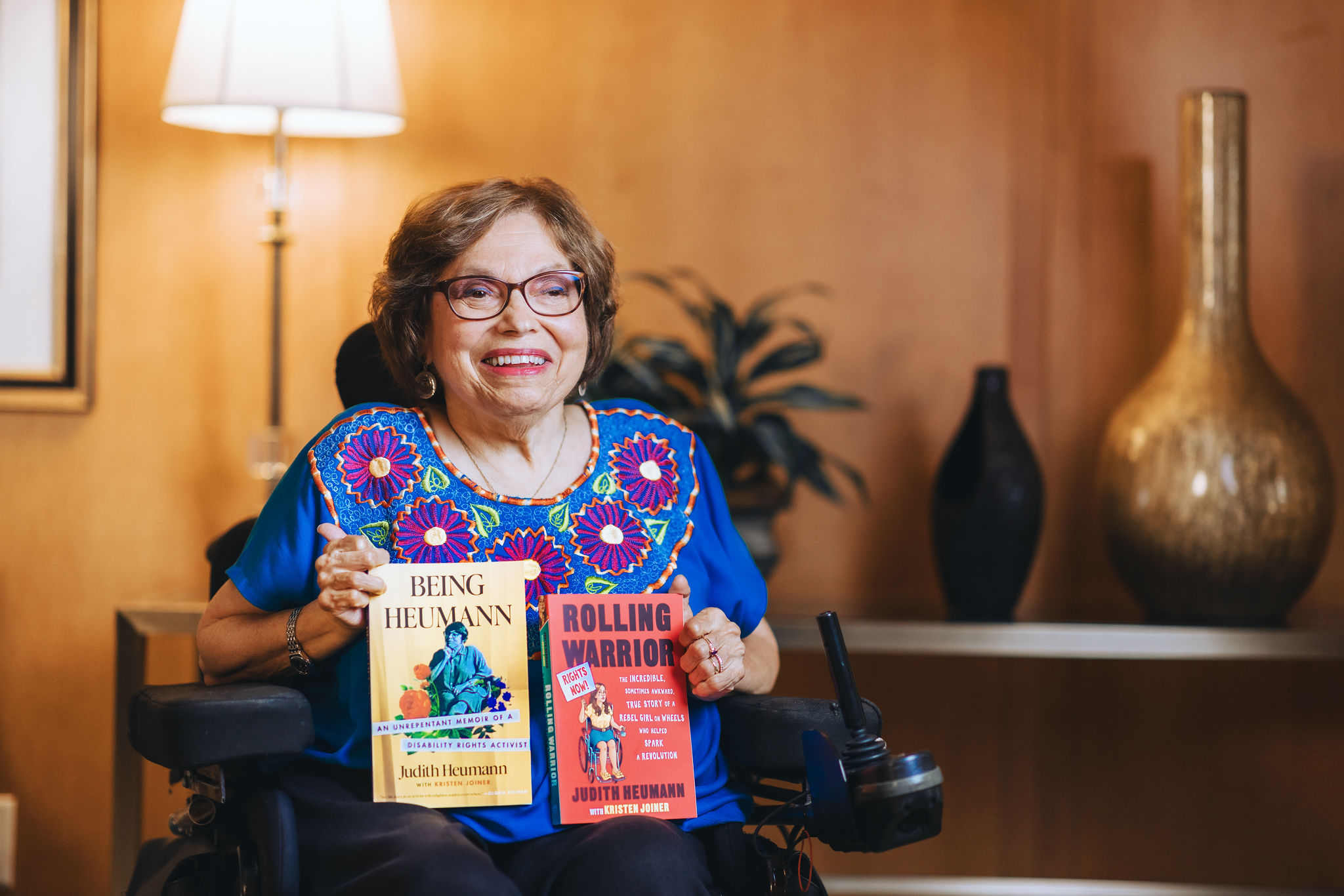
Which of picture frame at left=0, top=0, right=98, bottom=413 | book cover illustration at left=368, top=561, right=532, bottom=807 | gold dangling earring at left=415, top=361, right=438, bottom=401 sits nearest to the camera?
book cover illustration at left=368, top=561, right=532, bottom=807

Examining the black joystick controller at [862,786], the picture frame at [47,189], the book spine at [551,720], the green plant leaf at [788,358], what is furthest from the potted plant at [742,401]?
the picture frame at [47,189]

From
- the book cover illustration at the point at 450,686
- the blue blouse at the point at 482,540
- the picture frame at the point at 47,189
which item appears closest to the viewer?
the book cover illustration at the point at 450,686

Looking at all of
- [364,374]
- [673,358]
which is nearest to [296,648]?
[364,374]

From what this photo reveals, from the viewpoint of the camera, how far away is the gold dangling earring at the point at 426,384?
1569 millimetres

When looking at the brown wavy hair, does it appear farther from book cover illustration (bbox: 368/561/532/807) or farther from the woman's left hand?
the woman's left hand

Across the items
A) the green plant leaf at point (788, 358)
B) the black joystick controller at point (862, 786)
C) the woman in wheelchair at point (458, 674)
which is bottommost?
the black joystick controller at point (862, 786)

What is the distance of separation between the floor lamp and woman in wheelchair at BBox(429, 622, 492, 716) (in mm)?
1182

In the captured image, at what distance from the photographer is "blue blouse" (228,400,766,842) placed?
4.71 feet

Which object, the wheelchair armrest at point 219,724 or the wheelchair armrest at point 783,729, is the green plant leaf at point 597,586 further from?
the wheelchair armrest at point 219,724

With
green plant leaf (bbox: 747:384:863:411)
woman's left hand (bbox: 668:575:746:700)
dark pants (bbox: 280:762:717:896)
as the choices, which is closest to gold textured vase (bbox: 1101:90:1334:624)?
green plant leaf (bbox: 747:384:863:411)

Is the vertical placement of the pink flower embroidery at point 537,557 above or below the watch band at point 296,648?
above

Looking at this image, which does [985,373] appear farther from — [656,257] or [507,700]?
[507,700]

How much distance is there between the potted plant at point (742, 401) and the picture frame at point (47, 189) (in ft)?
3.84

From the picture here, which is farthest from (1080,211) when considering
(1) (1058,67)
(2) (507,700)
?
(2) (507,700)
